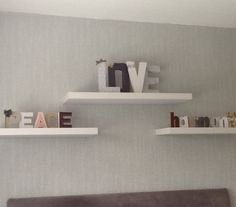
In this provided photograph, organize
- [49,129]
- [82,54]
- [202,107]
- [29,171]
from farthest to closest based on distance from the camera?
[202,107] → [82,54] → [29,171] → [49,129]

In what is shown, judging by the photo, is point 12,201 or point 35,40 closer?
point 12,201

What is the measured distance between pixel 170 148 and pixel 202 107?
40 centimetres

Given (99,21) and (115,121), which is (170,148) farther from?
(99,21)

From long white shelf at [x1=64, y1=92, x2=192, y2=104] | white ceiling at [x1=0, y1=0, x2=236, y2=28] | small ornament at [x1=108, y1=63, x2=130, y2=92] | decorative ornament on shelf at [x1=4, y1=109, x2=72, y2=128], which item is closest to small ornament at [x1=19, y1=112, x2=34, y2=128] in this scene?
decorative ornament on shelf at [x1=4, y1=109, x2=72, y2=128]

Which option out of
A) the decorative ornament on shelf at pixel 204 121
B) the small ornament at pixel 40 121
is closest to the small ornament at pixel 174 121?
the decorative ornament on shelf at pixel 204 121

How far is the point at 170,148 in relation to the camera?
9.20 ft

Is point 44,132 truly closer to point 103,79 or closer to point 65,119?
point 65,119

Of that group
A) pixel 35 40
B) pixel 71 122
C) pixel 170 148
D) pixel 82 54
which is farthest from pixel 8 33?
pixel 170 148

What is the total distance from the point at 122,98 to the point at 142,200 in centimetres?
70

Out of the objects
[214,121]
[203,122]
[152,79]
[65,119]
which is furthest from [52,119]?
[214,121]

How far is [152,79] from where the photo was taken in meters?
2.77

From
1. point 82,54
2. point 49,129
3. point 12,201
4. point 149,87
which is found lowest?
point 12,201

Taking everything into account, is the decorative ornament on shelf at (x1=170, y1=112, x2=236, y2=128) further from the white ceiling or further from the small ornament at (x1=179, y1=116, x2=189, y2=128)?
the white ceiling

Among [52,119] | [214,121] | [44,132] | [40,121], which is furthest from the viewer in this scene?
[214,121]
